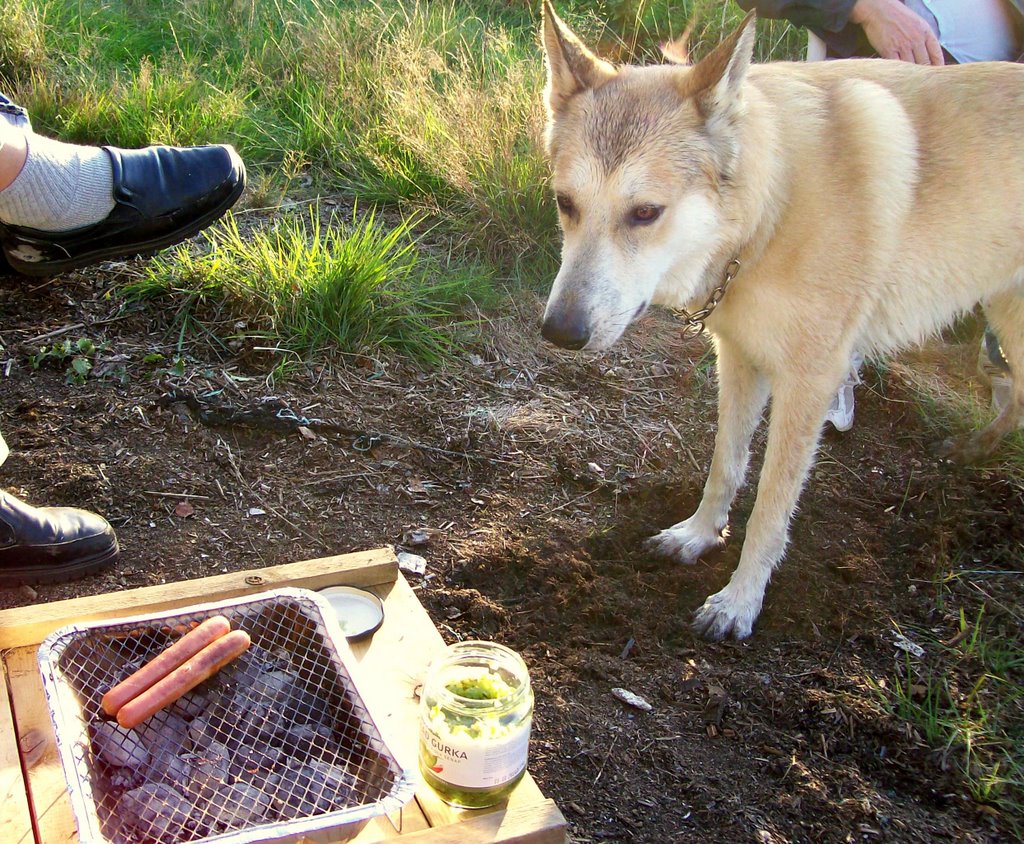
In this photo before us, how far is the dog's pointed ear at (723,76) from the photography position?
210 centimetres

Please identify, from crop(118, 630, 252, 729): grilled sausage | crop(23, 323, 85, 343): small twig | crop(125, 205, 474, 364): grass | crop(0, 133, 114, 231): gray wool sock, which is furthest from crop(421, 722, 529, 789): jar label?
crop(23, 323, 85, 343): small twig

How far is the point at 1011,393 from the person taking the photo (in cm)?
327

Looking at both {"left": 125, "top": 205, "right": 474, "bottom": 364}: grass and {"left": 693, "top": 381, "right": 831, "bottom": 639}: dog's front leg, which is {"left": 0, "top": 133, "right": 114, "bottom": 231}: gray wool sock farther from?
{"left": 693, "top": 381, "right": 831, "bottom": 639}: dog's front leg

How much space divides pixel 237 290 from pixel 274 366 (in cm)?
36

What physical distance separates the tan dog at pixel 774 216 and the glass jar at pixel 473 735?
0.96m

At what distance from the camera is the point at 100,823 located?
1322mm

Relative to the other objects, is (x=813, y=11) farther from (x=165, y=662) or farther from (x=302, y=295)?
(x=165, y=662)

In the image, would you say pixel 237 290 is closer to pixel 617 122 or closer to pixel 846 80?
pixel 617 122

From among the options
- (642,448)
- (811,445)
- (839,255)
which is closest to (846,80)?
(839,255)

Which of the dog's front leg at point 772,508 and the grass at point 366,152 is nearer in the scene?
the dog's front leg at point 772,508

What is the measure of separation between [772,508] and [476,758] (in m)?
1.41

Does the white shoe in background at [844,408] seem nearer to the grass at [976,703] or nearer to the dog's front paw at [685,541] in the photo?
the dog's front paw at [685,541]

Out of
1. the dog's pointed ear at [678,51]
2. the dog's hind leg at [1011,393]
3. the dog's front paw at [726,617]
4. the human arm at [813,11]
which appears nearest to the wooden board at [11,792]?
the dog's front paw at [726,617]

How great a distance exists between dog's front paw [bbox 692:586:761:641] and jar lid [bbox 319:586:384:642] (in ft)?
3.33
